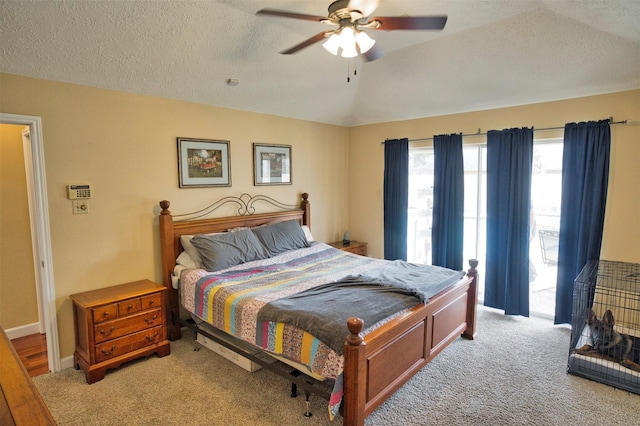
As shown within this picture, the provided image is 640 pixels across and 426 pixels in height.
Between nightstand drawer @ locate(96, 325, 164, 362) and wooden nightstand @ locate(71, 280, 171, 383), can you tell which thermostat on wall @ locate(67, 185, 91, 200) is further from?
nightstand drawer @ locate(96, 325, 164, 362)

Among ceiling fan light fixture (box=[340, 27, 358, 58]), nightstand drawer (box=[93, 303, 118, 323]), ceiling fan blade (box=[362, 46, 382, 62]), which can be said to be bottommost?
nightstand drawer (box=[93, 303, 118, 323])

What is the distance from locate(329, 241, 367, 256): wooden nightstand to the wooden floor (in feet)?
11.6

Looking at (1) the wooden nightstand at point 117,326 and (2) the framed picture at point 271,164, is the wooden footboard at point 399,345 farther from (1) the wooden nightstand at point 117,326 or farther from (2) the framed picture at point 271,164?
(2) the framed picture at point 271,164

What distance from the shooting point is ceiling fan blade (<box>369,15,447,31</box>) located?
6.30ft

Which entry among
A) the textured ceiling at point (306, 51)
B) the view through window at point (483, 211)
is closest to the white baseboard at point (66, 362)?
the textured ceiling at point (306, 51)

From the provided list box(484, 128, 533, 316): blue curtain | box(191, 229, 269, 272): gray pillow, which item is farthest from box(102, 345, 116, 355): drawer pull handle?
box(484, 128, 533, 316): blue curtain

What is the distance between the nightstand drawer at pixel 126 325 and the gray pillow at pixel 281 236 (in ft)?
4.43

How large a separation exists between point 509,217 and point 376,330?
264cm

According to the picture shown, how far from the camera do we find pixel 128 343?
3051mm

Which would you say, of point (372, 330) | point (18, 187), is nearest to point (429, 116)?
point (372, 330)

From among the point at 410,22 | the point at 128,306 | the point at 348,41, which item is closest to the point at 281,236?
the point at 128,306

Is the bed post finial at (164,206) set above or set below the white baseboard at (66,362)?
above

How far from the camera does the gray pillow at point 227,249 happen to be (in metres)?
3.52

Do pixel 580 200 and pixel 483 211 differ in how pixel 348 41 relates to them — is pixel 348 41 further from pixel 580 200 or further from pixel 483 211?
pixel 483 211
